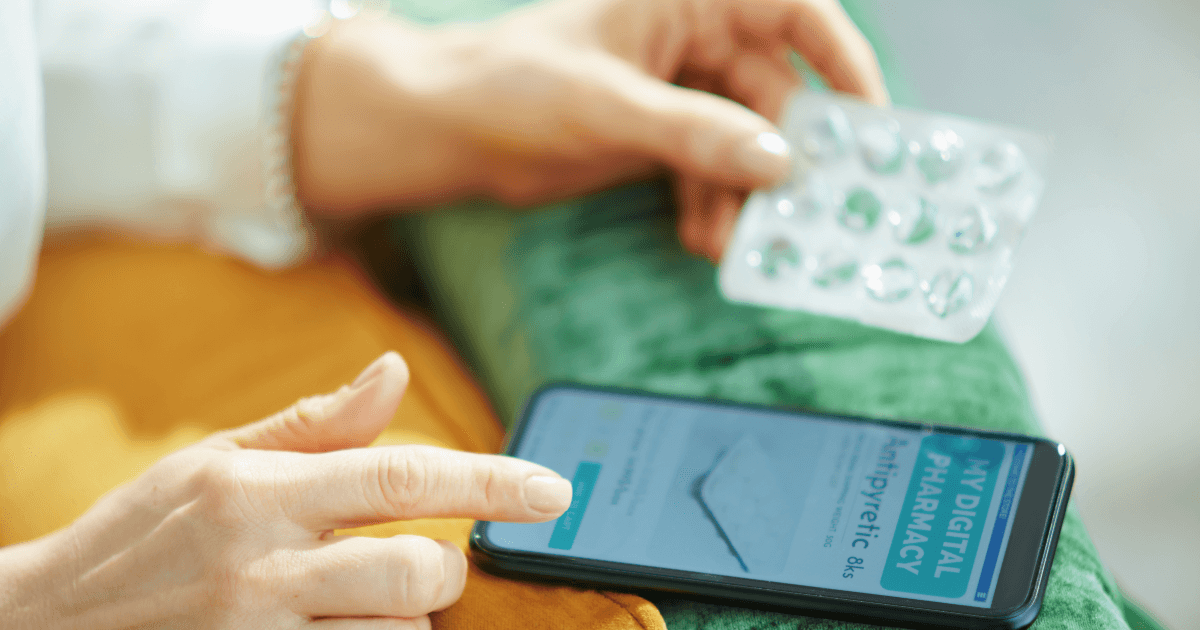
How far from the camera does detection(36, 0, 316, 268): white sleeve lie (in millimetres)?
551

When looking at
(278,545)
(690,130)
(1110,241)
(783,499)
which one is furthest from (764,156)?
(1110,241)

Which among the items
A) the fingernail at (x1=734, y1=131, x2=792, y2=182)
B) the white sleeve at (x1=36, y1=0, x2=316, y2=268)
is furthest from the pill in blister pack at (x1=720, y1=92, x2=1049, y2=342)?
the white sleeve at (x1=36, y1=0, x2=316, y2=268)

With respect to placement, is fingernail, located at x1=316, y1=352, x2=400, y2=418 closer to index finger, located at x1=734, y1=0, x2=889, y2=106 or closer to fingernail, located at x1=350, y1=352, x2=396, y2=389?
fingernail, located at x1=350, y1=352, x2=396, y2=389

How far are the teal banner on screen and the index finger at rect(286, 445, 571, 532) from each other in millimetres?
130

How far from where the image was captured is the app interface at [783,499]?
33 centimetres

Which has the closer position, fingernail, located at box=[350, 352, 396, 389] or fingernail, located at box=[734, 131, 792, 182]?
fingernail, located at box=[350, 352, 396, 389]

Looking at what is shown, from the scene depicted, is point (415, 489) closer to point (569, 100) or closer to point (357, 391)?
point (357, 391)

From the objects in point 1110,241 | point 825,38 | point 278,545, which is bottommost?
point 1110,241

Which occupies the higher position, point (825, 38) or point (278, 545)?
point (825, 38)

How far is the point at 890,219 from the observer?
0.46m

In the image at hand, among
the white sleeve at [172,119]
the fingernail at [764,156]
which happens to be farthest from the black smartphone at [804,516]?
the white sleeve at [172,119]

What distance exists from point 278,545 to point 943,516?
253 mm

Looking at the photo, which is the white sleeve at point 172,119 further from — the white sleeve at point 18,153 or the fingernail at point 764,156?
the fingernail at point 764,156

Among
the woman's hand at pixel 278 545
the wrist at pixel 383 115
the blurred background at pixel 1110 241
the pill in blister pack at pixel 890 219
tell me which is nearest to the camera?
the woman's hand at pixel 278 545
